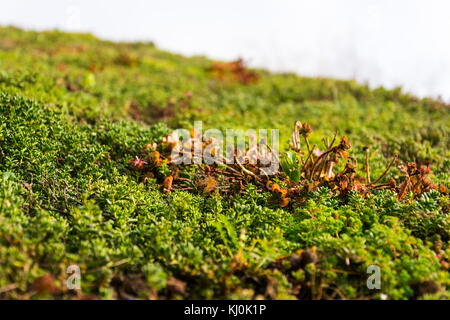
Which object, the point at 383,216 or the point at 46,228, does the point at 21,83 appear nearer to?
the point at 46,228

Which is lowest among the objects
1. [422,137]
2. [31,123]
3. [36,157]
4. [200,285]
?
[200,285]

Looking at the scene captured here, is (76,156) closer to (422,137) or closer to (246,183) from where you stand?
(246,183)

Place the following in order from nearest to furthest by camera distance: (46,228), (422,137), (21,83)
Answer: (46,228) → (21,83) → (422,137)

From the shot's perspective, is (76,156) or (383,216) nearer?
(383,216)
